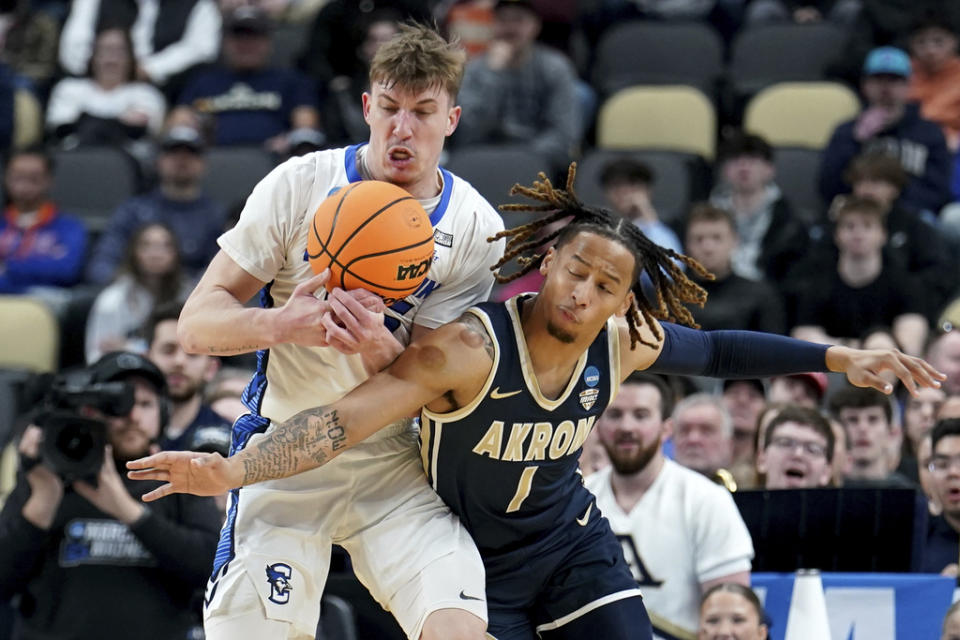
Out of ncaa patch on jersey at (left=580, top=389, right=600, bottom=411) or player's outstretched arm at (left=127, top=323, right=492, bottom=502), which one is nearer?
player's outstretched arm at (left=127, top=323, right=492, bottom=502)

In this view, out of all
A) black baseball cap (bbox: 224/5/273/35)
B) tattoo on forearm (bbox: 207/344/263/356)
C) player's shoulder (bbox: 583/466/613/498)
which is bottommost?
player's shoulder (bbox: 583/466/613/498)

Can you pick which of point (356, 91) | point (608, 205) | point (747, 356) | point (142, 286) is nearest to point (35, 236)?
point (142, 286)

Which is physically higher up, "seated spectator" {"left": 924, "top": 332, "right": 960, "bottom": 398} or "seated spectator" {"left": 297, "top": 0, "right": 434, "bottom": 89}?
"seated spectator" {"left": 297, "top": 0, "right": 434, "bottom": 89}

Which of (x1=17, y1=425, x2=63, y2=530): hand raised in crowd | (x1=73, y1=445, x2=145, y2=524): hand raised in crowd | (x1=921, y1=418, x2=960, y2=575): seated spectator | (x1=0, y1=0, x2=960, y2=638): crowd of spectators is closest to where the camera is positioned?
(x1=73, y1=445, x2=145, y2=524): hand raised in crowd

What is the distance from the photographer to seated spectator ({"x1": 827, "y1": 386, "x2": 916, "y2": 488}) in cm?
769

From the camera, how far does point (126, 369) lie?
6.71 m

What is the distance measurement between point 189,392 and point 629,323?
11.6 feet

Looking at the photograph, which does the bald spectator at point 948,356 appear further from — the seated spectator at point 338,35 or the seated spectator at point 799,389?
the seated spectator at point 338,35

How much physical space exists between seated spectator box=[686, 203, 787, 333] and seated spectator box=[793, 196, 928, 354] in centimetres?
23

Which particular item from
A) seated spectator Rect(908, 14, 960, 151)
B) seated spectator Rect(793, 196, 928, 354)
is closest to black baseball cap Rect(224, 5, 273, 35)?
seated spectator Rect(793, 196, 928, 354)

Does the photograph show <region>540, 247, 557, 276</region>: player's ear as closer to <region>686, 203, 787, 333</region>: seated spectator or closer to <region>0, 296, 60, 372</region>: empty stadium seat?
<region>686, 203, 787, 333</region>: seated spectator

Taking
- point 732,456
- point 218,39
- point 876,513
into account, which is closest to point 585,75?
point 218,39

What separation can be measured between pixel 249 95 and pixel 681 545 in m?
6.11

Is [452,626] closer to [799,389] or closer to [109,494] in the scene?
[109,494]
